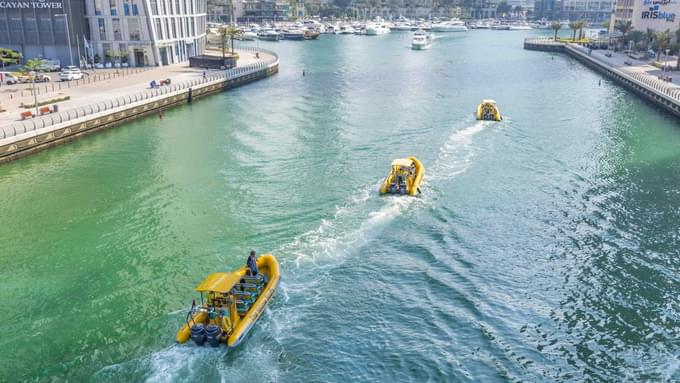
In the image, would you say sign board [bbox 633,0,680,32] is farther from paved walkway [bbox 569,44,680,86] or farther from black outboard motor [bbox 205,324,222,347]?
black outboard motor [bbox 205,324,222,347]

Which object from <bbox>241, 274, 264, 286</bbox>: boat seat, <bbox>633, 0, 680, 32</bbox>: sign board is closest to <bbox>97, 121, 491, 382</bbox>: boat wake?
<bbox>241, 274, 264, 286</bbox>: boat seat

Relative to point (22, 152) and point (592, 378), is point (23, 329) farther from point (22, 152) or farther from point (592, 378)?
point (22, 152)

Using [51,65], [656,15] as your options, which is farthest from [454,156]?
[656,15]

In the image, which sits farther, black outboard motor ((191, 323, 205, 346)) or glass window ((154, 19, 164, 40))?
glass window ((154, 19, 164, 40))

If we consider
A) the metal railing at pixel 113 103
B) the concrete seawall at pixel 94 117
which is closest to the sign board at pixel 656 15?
the metal railing at pixel 113 103

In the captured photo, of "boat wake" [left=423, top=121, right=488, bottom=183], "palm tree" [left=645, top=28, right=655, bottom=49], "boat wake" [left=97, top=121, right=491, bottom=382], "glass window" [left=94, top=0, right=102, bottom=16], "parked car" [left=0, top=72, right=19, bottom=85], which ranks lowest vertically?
"boat wake" [left=97, top=121, right=491, bottom=382]

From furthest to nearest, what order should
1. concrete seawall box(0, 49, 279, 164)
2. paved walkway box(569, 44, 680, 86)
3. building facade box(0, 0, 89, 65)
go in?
paved walkway box(569, 44, 680, 86)
building facade box(0, 0, 89, 65)
concrete seawall box(0, 49, 279, 164)

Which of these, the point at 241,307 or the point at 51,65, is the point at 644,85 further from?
the point at 51,65
